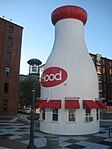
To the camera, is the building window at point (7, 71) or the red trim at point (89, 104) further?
the building window at point (7, 71)

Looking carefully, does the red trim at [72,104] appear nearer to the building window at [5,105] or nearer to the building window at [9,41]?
the building window at [5,105]

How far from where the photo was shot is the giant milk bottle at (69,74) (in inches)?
820

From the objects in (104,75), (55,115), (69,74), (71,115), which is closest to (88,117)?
(71,115)

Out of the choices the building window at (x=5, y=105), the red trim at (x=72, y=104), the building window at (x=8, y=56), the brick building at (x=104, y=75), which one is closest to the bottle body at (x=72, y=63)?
the red trim at (x=72, y=104)

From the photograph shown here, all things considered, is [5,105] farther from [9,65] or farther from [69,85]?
[69,85]

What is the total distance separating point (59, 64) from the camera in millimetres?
21906

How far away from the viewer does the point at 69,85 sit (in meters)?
21.1

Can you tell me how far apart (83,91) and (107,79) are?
50846 millimetres

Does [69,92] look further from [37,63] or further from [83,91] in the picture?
[37,63]

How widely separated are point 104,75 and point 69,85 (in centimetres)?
5075

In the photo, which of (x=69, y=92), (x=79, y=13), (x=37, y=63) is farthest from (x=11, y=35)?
(x=37, y=63)

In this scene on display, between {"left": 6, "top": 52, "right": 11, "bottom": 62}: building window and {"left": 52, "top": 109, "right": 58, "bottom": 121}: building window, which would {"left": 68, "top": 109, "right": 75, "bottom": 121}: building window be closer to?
{"left": 52, "top": 109, "right": 58, "bottom": 121}: building window

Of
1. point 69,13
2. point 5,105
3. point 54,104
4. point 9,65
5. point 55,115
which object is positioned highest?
point 69,13

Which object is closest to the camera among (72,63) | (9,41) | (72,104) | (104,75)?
(72,104)
